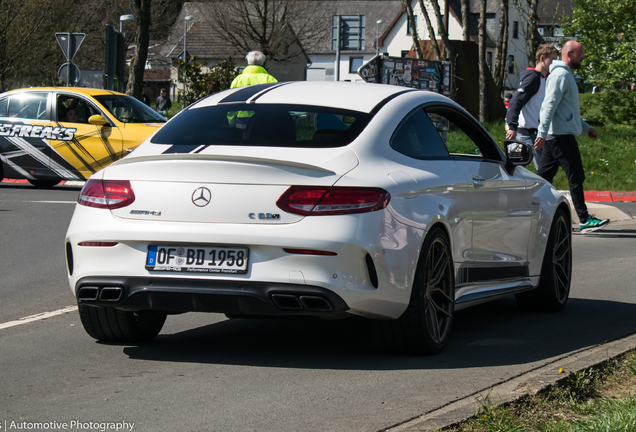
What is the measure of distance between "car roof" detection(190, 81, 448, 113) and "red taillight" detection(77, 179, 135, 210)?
996 millimetres

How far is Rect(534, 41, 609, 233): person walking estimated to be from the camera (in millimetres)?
10977

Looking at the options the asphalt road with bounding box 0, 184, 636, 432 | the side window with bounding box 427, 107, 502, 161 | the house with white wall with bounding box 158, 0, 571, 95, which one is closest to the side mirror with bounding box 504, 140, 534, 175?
the side window with bounding box 427, 107, 502, 161

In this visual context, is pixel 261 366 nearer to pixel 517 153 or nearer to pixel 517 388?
pixel 517 388

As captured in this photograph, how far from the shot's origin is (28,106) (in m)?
17.3

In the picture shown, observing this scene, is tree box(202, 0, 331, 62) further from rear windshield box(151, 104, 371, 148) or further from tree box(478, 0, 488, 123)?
rear windshield box(151, 104, 371, 148)

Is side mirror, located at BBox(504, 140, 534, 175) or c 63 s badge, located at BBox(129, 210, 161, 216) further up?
side mirror, located at BBox(504, 140, 534, 175)

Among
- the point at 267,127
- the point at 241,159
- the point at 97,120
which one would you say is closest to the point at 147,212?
the point at 241,159

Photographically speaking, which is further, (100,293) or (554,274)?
(554,274)

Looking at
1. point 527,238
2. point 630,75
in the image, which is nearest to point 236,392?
point 527,238

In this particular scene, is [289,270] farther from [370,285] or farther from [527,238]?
[527,238]

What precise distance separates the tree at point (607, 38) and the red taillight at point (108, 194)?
21787mm

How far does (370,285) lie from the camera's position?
494 centimetres

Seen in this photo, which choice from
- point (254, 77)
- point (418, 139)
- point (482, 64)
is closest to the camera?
point (418, 139)

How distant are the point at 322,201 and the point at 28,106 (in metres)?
13.6
